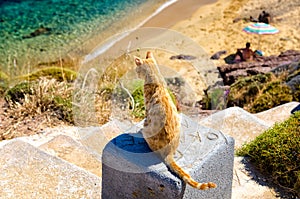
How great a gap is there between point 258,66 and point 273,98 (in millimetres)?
4761

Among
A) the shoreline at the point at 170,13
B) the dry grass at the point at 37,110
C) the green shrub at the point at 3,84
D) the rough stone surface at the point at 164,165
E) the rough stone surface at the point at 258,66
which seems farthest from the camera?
the shoreline at the point at 170,13

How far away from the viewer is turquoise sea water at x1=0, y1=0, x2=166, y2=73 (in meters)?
17.6

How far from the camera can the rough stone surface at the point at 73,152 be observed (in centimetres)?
700

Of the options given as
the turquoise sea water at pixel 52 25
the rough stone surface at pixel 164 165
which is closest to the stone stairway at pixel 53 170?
the rough stone surface at pixel 164 165

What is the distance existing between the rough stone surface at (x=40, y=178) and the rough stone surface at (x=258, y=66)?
8162 mm

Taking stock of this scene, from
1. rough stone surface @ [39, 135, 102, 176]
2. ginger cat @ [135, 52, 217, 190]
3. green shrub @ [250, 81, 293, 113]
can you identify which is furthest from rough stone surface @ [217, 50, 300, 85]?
ginger cat @ [135, 52, 217, 190]

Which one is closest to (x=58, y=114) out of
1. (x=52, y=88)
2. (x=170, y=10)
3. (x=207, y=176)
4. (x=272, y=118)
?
(x=52, y=88)

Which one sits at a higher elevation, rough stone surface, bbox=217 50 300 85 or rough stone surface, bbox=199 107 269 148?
rough stone surface, bbox=199 107 269 148

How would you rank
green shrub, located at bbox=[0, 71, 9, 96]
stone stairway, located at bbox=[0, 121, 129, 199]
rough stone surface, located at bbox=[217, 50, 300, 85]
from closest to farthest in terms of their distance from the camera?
stone stairway, located at bbox=[0, 121, 129, 199]
green shrub, located at bbox=[0, 71, 9, 96]
rough stone surface, located at bbox=[217, 50, 300, 85]

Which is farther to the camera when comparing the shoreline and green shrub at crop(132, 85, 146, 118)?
the shoreline

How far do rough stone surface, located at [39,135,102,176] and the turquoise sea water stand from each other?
7878 millimetres

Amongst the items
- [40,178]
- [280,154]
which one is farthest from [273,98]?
[40,178]

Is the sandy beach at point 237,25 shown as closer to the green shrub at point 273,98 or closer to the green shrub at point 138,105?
the green shrub at point 273,98

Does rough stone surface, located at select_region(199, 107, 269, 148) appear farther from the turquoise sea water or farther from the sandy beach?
the sandy beach
